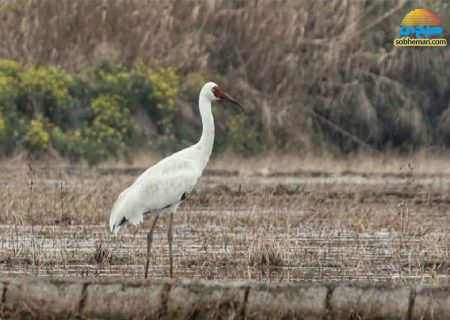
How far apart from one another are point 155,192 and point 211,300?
381cm

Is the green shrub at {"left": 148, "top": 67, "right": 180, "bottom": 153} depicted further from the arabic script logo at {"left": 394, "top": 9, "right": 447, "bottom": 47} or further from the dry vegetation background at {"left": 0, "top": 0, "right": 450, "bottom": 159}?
the arabic script logo at {"left": 394, "top": 9, "right": 447, "bottom": 47}

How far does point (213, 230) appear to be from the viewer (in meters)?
16.3

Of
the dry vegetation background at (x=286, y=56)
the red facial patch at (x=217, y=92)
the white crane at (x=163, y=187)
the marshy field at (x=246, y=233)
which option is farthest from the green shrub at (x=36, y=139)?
the white crane at (x=163, y=187)

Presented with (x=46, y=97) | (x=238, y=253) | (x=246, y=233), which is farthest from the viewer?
(x=46, y=97)

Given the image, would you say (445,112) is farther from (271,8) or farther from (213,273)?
(213,273)

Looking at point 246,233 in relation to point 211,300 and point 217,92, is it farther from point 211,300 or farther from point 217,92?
point 211,300

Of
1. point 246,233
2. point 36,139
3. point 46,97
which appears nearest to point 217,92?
point 246,233

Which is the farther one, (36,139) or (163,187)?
(36,139)

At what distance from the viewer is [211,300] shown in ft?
28.9

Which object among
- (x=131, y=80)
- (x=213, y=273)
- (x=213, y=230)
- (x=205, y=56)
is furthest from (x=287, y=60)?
(x=213, y=273)

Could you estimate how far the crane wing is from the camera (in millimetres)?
12383

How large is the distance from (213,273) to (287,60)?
2684cm

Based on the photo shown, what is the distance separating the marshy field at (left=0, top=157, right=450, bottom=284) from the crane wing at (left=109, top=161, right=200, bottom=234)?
54 centimetres

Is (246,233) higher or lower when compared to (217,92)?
lower
